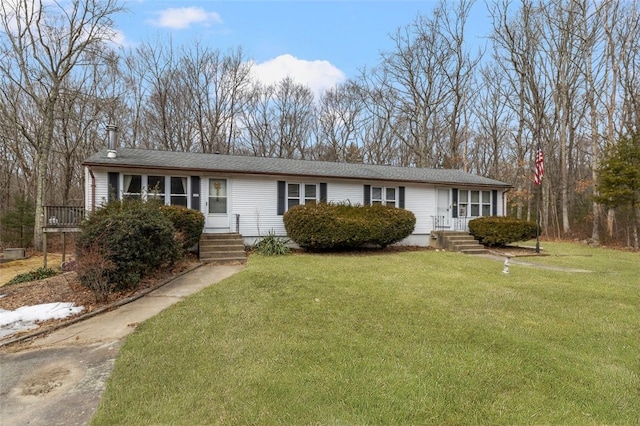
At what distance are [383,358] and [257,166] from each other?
10.2 meters

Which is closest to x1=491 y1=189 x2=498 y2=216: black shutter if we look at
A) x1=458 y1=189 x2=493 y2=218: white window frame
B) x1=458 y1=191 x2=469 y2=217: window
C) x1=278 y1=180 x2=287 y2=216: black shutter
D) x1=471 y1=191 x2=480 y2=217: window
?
x1=458 y1=189 x2=493 y2=218: white window frame

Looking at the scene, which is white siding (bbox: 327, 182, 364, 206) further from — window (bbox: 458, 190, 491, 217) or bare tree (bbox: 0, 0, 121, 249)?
bare tree (bbox: 0, 0, 121, 249)

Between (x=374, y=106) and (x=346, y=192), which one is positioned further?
(x=374, y=106)

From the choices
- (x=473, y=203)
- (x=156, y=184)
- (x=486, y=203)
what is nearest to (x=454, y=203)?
(x=473, y=203)

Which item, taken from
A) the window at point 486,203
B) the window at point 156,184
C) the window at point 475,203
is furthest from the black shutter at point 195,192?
the window at point 486,203

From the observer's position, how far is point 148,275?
715cm

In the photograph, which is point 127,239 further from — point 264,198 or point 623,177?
point 623,177

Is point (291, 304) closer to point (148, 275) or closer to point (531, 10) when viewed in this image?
point (148, 275)

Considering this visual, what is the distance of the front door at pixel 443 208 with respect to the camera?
14188 millimetres

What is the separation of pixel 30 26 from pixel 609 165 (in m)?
29.0

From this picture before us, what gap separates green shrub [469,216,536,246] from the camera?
42.5ft

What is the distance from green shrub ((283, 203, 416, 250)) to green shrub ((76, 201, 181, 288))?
15.0 ft

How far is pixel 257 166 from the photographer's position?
12.4 m

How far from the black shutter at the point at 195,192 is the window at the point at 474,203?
11.3 meters
